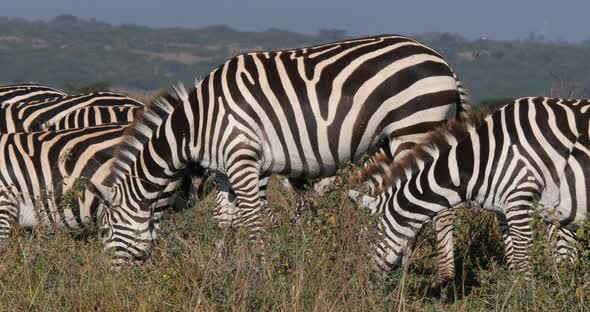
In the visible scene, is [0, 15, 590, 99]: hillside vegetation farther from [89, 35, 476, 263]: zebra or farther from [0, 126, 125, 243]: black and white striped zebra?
[89, 35, 476, 263]: zebra

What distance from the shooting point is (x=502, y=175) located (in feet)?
22.5

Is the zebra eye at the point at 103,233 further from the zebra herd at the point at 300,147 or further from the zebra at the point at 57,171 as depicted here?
the zebra at the point at 57,171

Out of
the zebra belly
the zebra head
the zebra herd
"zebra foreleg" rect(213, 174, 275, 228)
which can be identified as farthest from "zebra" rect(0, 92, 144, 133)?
the zebra head

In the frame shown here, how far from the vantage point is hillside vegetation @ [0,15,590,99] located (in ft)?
428

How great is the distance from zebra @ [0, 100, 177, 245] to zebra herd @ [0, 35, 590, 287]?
0.01m

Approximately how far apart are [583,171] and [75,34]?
7377 inches

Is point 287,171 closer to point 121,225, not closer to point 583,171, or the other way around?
point 121,225

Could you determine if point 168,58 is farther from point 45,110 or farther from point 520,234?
point 520,234

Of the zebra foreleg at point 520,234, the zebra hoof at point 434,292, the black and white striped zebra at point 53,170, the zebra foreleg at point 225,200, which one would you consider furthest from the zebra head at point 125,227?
the zebra foreleg at point 520,234

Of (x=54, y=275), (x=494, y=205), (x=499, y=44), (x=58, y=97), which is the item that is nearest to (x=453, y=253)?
(x=494, y=205)

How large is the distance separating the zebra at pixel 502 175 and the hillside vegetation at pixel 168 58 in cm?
10471

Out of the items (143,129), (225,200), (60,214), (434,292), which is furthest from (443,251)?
(60,214)

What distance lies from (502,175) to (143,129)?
3.04 metres

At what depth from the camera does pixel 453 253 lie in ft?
26.7
